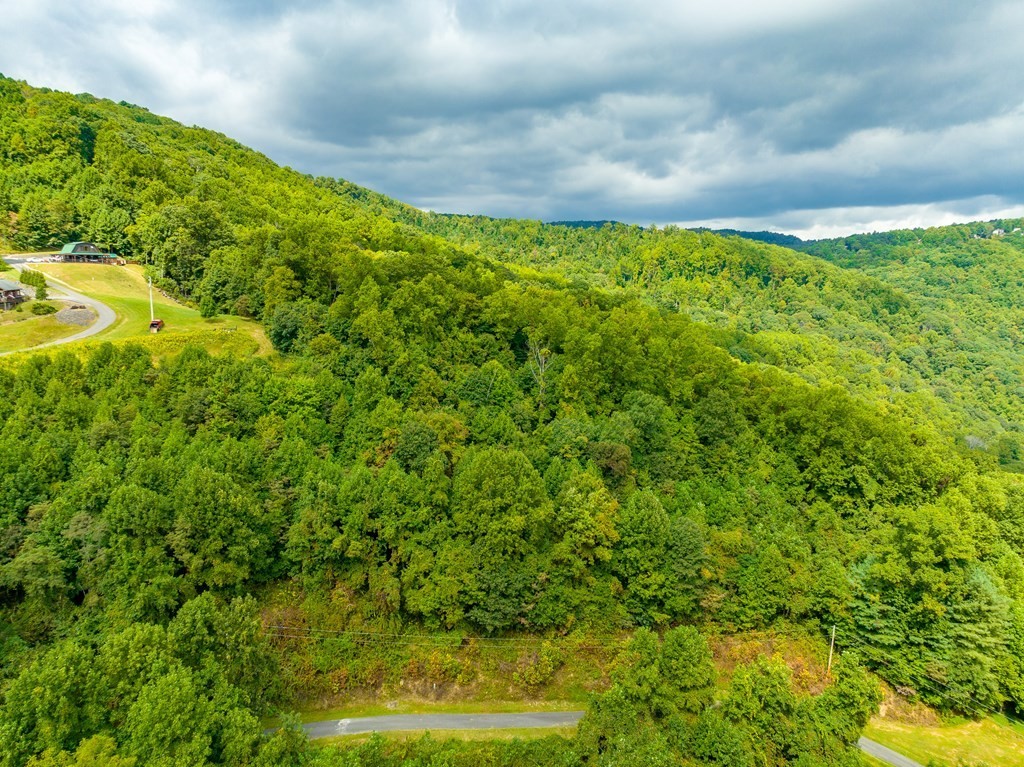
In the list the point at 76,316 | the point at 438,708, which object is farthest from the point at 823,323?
the point at 76,316

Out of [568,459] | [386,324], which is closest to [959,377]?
[568,459]

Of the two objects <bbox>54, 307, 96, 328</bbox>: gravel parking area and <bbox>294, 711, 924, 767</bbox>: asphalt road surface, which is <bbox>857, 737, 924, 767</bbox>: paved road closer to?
<bbox>294, 711, 924, 767</bbox>: asphalt road surface

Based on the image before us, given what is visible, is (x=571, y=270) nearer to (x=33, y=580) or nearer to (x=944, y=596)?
(x=944, y=596)

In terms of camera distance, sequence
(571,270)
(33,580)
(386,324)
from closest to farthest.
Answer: (33,580)
(386,324)
(571,270)

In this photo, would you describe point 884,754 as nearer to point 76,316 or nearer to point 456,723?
point 456,723

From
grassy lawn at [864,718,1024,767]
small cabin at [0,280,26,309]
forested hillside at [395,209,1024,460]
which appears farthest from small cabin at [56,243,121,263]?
forested hillside at [395,209,1024,460]

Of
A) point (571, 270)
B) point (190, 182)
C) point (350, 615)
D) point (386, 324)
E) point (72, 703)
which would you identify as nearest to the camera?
point (72, 703)

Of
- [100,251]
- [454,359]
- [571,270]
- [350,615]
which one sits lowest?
[350,615]
